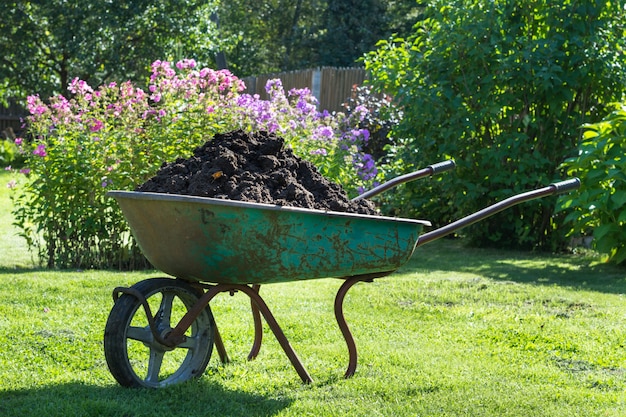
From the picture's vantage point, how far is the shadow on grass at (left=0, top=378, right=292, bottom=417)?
3227mm

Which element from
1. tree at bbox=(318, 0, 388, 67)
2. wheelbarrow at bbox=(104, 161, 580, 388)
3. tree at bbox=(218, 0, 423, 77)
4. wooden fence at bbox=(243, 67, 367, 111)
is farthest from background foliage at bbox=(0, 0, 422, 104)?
wheelbarrow at bbox=(104, 161, 580, 388)

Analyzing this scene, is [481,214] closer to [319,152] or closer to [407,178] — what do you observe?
[407,178]

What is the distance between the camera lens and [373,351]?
4.33 metres

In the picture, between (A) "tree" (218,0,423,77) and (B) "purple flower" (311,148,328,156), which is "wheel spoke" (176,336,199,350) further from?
(A) "tree" (218,0,423,77)

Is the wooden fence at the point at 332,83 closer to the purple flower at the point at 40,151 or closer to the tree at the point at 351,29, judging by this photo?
the tree at the point at 351,29

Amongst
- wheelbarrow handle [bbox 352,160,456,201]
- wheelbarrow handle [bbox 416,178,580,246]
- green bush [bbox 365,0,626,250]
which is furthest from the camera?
green bush [bbox 365,0,626,250]

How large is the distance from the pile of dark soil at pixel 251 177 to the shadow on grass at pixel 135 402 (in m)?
0.76

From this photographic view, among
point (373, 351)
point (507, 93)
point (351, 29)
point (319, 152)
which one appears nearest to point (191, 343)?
point (373, 351)

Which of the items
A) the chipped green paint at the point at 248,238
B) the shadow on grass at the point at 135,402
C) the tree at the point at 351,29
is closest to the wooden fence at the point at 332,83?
the tree at the point at 351,29

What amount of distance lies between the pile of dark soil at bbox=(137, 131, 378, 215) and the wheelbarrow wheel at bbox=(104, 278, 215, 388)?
0.40 meters

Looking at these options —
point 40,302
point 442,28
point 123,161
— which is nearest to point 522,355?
point 40,302

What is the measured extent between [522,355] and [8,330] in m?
2.53

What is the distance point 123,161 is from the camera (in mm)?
6766

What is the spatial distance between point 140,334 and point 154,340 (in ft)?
0.20
